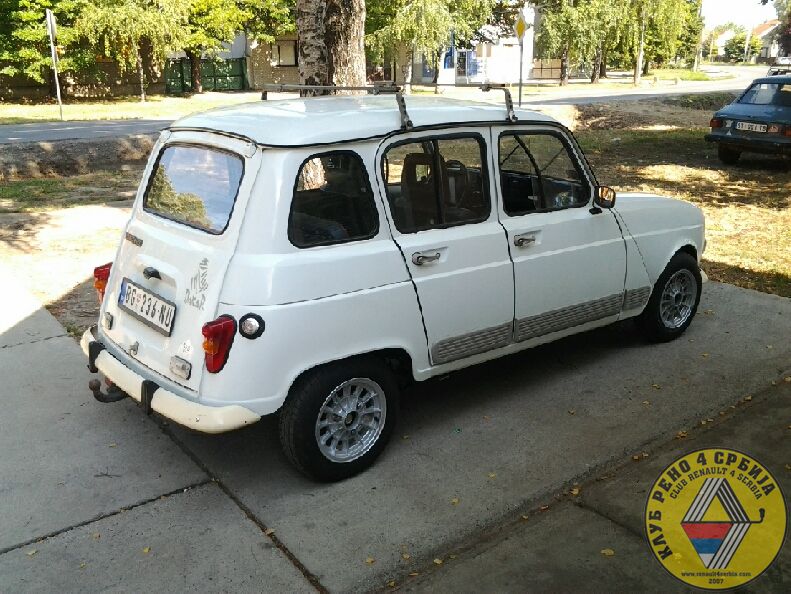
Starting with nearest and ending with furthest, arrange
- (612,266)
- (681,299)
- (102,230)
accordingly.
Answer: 1. (612,266)
2. (681,299)
3. (102,230)

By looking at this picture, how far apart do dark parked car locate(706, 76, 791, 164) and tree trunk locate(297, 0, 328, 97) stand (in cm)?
868

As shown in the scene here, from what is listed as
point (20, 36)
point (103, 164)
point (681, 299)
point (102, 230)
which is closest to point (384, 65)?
point (20, 36)

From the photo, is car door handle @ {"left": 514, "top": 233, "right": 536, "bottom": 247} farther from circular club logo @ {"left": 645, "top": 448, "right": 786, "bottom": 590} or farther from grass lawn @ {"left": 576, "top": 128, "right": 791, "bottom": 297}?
grass lawn @ {"left": 576, "top": 128, "right": 791, "bottom": 297}

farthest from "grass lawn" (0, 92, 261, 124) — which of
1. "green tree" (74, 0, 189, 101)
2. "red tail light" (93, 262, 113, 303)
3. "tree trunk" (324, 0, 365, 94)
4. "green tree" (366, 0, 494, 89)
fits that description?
"red tail light" (93, 262, 113, 303)

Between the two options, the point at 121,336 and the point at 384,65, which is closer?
the point at 121,336

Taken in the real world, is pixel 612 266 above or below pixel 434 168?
→ below

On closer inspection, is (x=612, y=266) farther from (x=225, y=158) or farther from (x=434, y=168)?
(x=225, y=158)

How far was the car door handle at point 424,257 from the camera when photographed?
13.6 ft

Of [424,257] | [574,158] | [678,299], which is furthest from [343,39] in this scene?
[424,257]

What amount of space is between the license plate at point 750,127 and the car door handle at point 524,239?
1046 cm

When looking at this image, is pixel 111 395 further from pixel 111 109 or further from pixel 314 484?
pixel 111 109

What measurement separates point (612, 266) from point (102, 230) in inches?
266

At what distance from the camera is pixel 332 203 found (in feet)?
13.0

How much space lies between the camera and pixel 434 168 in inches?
173
